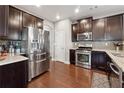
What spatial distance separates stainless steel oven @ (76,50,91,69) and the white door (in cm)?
114

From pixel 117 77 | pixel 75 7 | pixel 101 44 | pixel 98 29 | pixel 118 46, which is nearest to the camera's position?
pixel 117 77

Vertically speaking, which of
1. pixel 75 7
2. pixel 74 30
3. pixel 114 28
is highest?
pixel 75 7

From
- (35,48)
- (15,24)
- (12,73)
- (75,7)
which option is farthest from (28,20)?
(12,73)

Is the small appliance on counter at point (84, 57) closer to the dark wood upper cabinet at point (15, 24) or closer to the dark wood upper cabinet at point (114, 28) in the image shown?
the dark wood upper cabinet at point (114, 28)

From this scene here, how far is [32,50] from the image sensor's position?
324cm

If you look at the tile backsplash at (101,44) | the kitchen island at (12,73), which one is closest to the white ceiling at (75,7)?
the tile backsplash at (101,44)

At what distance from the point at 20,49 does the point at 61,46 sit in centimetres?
301

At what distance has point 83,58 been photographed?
16.2ft

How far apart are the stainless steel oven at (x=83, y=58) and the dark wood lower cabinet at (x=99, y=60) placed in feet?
0.62

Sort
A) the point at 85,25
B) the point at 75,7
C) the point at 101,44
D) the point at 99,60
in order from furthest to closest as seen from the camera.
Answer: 1. the point at 85,25
2. the point at 101,44
3. the point at 99,60
4. the point at 75,7

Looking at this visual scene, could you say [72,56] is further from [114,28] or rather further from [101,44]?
[114,28]

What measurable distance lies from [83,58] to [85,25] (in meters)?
1.71

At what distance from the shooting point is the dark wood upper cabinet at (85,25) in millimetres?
4916

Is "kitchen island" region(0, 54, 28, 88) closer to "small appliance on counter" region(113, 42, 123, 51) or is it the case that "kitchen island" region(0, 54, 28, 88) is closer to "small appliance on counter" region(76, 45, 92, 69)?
"small appliance on counter" region(76, 45, 92, 69)
